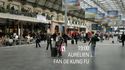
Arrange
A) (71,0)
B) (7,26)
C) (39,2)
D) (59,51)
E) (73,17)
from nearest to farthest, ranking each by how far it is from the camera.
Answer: (59,51) → (71,0) → (7,26) → (39,2) → (73,17)

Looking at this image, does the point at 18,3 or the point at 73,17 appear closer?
the point at 18,3

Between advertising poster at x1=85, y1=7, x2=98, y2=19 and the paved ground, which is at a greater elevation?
advertising poster at x1=85, y1=7, x2=98, y2=19

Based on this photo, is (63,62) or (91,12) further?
(91,12)

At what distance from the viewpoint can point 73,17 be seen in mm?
77250

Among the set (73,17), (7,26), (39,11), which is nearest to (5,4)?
(7,26)

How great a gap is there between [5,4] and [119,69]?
93.7 ft

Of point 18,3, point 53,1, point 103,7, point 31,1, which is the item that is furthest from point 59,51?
point 103,7

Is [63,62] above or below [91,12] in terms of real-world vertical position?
below

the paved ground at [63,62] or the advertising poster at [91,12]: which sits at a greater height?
the advertising poster at [91,12]

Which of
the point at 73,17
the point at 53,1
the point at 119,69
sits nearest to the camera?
the point at 119,69

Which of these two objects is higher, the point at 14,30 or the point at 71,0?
the point at 71,0

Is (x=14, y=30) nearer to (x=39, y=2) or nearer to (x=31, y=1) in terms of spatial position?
(x=31, y=1)

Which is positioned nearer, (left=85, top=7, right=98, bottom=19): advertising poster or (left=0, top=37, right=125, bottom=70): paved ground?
(left=0, top=37, right=125, bottom=70): paved ground

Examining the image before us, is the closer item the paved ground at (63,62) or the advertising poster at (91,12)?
Answer: the paved ground at (63,62)
